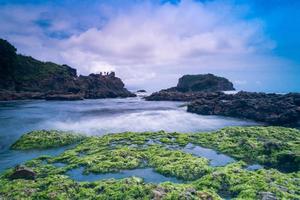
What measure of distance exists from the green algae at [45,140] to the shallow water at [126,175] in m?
9.74

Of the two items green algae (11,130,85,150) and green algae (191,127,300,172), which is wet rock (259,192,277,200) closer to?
green algae (191,127,300,172)

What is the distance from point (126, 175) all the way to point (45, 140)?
551 inches

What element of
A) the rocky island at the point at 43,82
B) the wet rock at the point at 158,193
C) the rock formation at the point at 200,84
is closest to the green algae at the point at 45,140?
the wet rock at the point at 158,193

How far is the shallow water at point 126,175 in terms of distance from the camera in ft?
56.5

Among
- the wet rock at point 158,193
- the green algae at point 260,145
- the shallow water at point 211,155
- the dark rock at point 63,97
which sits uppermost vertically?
the dark rock at point 63,97

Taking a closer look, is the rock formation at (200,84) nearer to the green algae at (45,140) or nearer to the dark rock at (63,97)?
the dark rock at (63,97)

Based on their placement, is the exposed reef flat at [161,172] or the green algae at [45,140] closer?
the exposed reef flat at [161,172]

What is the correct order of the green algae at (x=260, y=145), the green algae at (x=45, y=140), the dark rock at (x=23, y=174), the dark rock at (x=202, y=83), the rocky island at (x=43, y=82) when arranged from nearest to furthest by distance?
1. the dark rock at (x=23, y=174)
2. the green algae at (x=260, y=145)
3. the green algae at (x=45, y=140)
4. the rocky island at (x=43, y=82)
5. the dark rock at (x=202, y=83)

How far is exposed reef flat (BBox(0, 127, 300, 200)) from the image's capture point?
1431 cm

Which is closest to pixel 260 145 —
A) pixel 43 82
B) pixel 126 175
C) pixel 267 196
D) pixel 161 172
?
pixel 161 172

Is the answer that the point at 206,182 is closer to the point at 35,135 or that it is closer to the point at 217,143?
the point at 217,143

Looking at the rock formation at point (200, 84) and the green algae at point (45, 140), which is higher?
the rock formation at point (200, 84)

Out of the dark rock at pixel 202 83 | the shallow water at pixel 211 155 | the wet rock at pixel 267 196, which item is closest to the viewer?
the wet rock at pixel 267 196

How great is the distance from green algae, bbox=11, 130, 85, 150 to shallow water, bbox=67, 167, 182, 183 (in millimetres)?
9735
